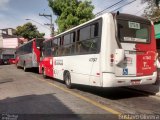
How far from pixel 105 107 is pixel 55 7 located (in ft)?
75.7

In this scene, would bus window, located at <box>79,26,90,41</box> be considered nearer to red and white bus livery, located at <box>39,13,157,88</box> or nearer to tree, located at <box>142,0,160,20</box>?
red and white bus livery, located at <box>39,13,157,88</box>

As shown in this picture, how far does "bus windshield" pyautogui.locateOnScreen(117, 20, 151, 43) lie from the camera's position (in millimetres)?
9875

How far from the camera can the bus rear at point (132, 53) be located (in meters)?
9.55

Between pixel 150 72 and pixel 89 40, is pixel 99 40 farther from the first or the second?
pixel 150 72

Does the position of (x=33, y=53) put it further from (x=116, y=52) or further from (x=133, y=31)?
(x=116, y=52)

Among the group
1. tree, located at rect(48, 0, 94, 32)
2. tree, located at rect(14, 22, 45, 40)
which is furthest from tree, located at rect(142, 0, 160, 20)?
tree, located at rect(14, 22, 45, 40)

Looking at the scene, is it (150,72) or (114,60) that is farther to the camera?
(150,72)

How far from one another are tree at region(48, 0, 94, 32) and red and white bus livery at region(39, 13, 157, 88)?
17379 mm

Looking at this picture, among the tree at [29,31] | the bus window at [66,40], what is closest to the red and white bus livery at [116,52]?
the bus window at [66,40]

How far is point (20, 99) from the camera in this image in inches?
414

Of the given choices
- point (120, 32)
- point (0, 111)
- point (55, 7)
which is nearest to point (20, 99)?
point (0, 111)

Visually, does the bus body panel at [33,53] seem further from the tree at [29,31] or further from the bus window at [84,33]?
the tree at [29,31]

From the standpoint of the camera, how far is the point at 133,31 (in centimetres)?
1018

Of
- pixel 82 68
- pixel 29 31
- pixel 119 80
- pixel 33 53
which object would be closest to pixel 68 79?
pixel 82 68
